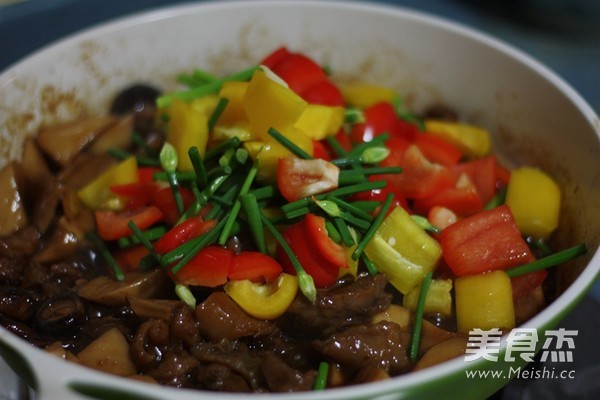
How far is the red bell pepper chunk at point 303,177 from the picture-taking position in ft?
5.40

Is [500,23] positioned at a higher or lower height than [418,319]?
higher

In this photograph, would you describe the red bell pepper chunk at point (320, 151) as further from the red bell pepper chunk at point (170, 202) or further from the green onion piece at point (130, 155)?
the green onion piece at point (130, 155)

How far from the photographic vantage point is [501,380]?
141 centimetres

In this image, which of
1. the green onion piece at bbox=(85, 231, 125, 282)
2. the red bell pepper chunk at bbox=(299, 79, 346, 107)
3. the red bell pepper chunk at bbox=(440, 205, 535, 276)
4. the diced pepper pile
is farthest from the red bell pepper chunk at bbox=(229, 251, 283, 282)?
the red bell pepper chunk at bbox=(299, 79, 346, 107)

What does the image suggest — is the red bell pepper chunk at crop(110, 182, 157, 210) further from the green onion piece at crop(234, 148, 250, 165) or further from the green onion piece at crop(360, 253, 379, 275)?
the green onion piece at crop(360, 253, 379, 275)

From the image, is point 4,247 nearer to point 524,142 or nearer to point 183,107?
point 183,107

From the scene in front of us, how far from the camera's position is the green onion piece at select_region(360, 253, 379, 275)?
5.41 feet

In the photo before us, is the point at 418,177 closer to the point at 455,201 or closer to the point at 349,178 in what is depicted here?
the point at 455,201

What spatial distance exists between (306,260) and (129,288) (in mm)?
447

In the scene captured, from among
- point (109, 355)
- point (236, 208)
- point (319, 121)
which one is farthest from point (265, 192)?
point (109, 355)

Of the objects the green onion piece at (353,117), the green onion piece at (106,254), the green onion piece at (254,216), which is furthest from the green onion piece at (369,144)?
the green onion piece at (106,254)

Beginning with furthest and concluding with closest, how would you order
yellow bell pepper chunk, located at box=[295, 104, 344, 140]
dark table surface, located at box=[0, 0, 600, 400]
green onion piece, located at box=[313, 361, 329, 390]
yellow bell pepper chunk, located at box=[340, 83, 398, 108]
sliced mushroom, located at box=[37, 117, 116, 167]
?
dark table surface, located at box=[0, 0, 600, 400], yellow bell pepper chunk, located at box=[340, 83, 398, 108], sliced mushroom, located at box=[37, 117, 116, 167], yellow bell pepper chunk, located at box=[295, 104, 344, 140], green onion piece, located at box=[313, 361, 329, 390]

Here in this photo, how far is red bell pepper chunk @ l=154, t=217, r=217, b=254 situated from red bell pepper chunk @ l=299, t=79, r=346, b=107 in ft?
1.70

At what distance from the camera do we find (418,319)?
157 cm
